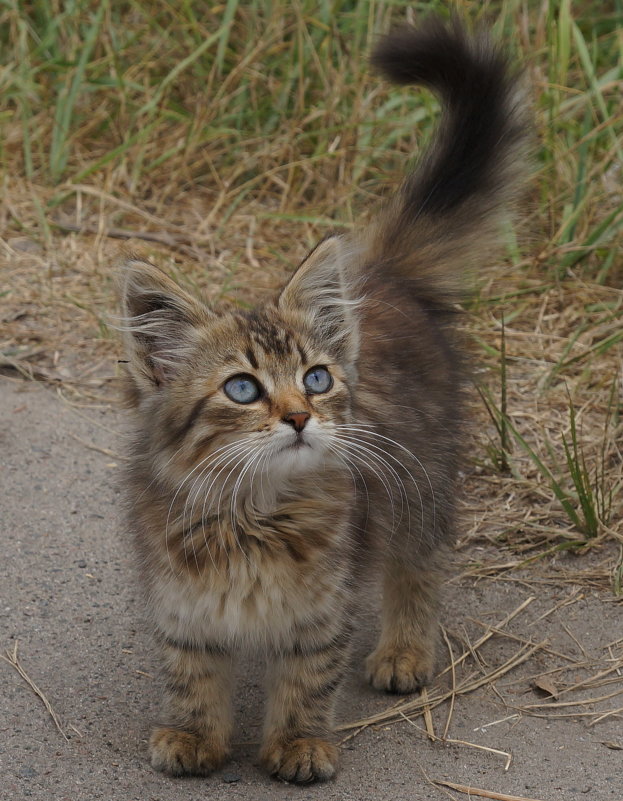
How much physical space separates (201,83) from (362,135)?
3.56 feet

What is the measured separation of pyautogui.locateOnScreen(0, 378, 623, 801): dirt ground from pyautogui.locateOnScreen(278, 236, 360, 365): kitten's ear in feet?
3.61

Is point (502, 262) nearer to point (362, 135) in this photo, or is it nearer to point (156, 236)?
point (362, 135)

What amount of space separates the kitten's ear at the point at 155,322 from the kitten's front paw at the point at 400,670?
1.20m

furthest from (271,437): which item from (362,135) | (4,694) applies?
(362,135)

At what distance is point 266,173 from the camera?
624 cm

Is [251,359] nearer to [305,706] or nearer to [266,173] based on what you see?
[305,706]

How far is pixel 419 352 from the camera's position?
352 cm

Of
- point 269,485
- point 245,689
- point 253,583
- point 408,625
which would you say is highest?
point 269,485

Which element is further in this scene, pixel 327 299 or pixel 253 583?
pixel 327 299

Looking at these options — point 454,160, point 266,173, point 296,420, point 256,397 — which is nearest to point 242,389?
point 256,397

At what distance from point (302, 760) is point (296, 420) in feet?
3.00

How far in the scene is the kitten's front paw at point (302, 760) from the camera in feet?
9.73

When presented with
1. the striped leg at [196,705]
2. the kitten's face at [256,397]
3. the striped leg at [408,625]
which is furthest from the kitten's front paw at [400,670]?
the kitten's face at [256,397]

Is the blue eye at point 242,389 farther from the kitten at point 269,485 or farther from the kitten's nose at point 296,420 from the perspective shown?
the kitten's nose at point 296,420
